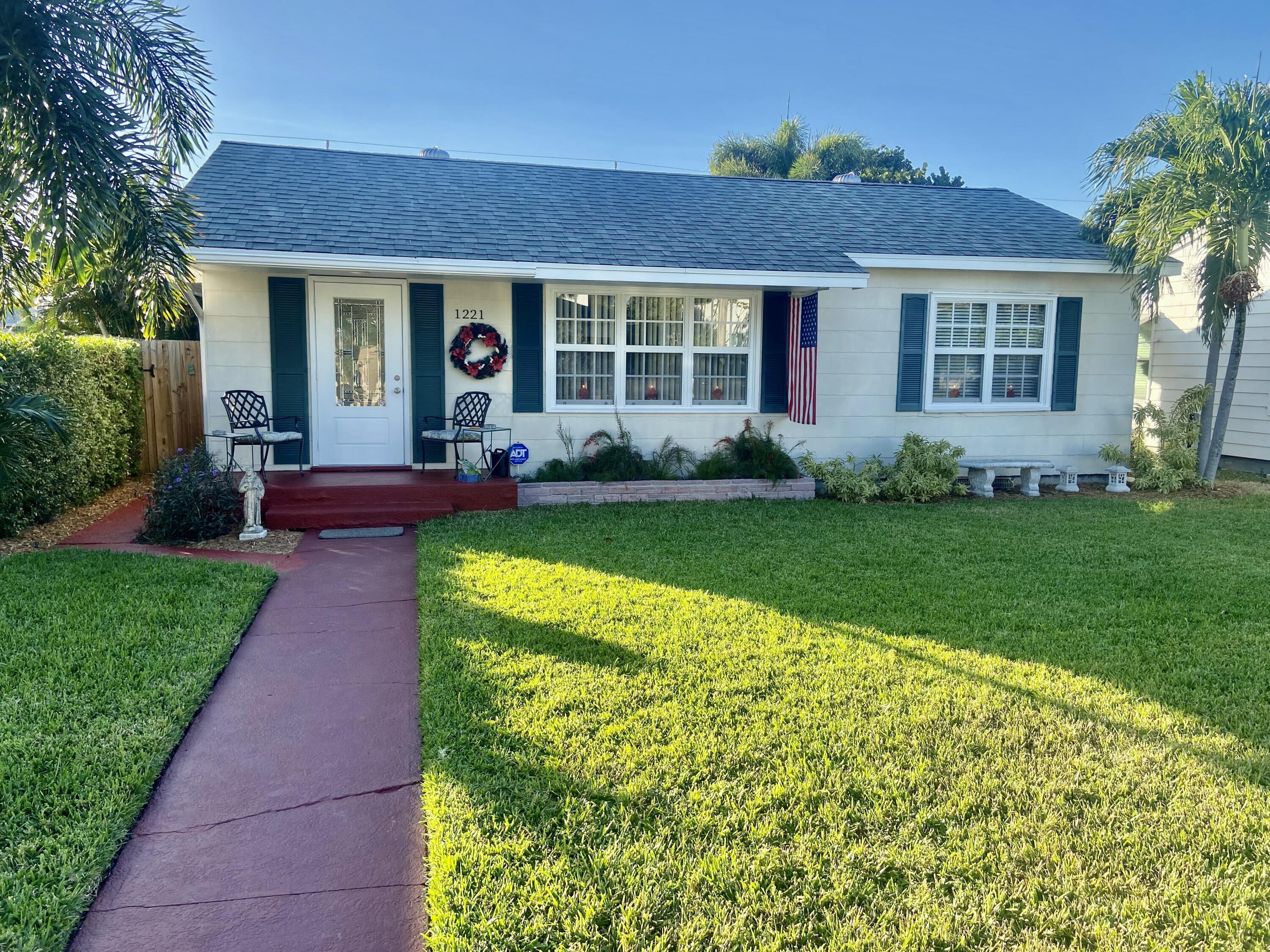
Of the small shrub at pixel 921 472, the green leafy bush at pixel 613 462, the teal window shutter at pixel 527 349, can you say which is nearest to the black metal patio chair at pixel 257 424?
the teal window shutter at pixel 527 349

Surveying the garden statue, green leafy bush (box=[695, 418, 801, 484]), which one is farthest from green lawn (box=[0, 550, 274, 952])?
green leafy bush (box=[695, 418, 801, 484])

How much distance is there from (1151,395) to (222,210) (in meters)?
14.2

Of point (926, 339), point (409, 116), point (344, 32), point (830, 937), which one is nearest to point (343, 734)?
point (830, 937)

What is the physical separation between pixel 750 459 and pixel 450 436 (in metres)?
3.48

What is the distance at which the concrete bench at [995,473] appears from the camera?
32.7 ft

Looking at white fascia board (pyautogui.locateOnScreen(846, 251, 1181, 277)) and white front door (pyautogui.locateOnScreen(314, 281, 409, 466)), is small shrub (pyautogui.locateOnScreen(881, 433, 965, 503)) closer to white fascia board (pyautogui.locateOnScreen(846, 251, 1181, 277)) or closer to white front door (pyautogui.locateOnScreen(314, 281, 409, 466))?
white fascia board (pyautogui.locateOnScreen(846, 251, 1181, 277))

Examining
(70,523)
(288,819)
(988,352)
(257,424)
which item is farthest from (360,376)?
(988,352)

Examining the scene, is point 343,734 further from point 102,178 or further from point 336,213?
point 336,213

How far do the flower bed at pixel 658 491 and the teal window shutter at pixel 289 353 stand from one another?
251 centimetres

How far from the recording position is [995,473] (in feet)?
33.6

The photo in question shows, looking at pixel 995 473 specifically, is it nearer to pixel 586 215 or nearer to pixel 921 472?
pixel 921 472

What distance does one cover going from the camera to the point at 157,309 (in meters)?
7.21

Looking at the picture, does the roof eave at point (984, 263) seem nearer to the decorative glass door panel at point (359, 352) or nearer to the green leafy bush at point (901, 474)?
the green leafy bush at point (901, 474)

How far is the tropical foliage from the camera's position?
2923 cm
